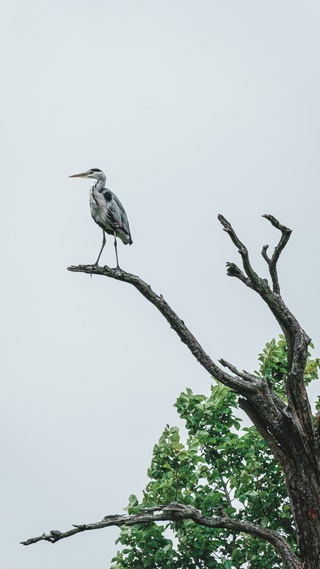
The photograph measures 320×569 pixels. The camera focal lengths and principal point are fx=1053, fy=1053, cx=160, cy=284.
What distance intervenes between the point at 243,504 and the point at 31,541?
6.84m

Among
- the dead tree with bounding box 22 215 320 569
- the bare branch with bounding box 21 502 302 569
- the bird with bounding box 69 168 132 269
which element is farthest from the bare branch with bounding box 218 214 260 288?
the bird with bounding box 69 168 132 269

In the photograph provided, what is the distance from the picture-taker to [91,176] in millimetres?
20359

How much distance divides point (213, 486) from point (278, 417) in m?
6.11

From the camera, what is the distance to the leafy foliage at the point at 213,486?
18734 millimetres

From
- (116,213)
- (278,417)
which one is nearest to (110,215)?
(116,213)

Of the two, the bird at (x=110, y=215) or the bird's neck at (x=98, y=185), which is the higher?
the bird's neck at (x=98, y=185)

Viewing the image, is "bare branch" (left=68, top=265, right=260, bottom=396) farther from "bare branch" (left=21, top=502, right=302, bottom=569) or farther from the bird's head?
the bird's head

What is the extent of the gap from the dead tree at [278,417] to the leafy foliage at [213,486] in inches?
174

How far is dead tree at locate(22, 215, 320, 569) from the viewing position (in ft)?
45.1

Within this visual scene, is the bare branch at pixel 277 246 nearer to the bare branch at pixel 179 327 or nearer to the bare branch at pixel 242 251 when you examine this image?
the bare branch at pixel 242 251

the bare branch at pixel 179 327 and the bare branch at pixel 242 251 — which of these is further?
the bare branch at pixel 179 327

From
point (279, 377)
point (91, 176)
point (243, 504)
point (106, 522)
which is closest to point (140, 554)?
point (243, 504)

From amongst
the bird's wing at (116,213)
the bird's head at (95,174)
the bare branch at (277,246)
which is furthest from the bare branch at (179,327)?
the bird's head at (95,174)

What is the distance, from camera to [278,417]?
13914mm
